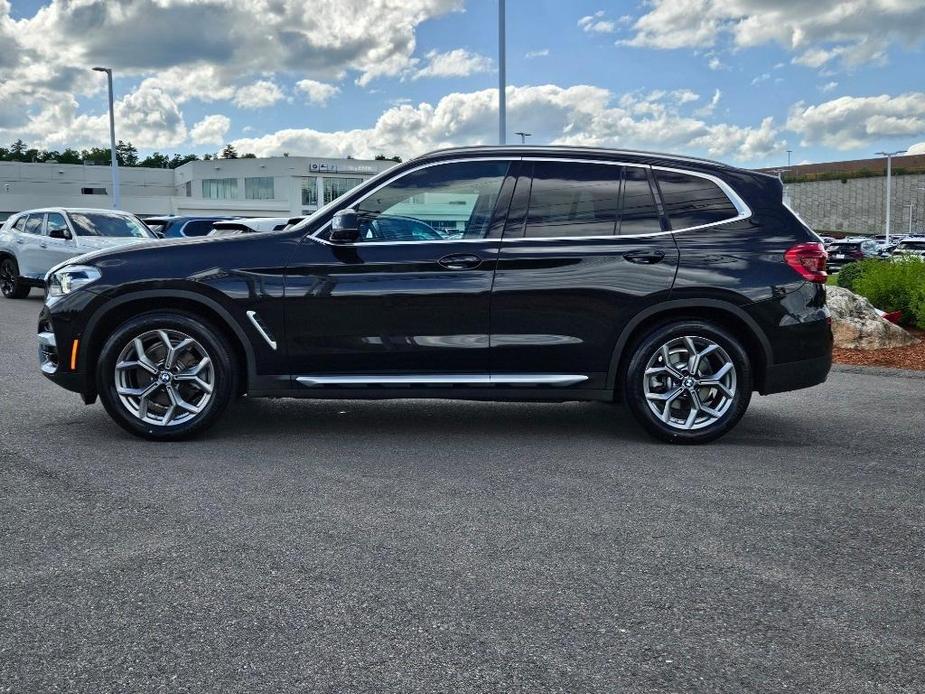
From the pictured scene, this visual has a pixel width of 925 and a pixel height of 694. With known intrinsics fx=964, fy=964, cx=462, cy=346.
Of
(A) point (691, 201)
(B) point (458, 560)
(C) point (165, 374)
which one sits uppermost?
(A) point (691, 201)

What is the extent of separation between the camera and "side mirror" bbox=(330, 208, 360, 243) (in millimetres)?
5973

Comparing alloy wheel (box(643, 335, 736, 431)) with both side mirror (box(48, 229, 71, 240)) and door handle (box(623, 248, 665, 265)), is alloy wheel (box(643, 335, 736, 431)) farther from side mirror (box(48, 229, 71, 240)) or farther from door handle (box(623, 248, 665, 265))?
side mirror (box(48, 229, 71, 240))

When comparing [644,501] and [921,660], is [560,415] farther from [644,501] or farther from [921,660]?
[921,660]

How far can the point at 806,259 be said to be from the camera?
616 centimetres

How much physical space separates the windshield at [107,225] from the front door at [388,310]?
13008 millimetres

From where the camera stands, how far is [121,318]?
6.22 meters

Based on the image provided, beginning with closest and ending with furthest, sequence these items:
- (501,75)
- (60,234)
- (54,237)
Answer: (60,234), (54,237), (501,75)

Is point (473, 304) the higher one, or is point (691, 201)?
point (691, 201)

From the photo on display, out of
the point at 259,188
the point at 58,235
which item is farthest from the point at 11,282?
the point at 259,188

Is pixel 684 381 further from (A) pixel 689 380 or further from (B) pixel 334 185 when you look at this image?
(B) pixel 334 185

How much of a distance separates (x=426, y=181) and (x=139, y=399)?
90.2 inches

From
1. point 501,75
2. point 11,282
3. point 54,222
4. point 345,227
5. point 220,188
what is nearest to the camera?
point 345,227

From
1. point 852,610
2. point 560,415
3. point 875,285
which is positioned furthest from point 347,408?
point 875,285

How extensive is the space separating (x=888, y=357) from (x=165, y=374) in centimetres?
784
